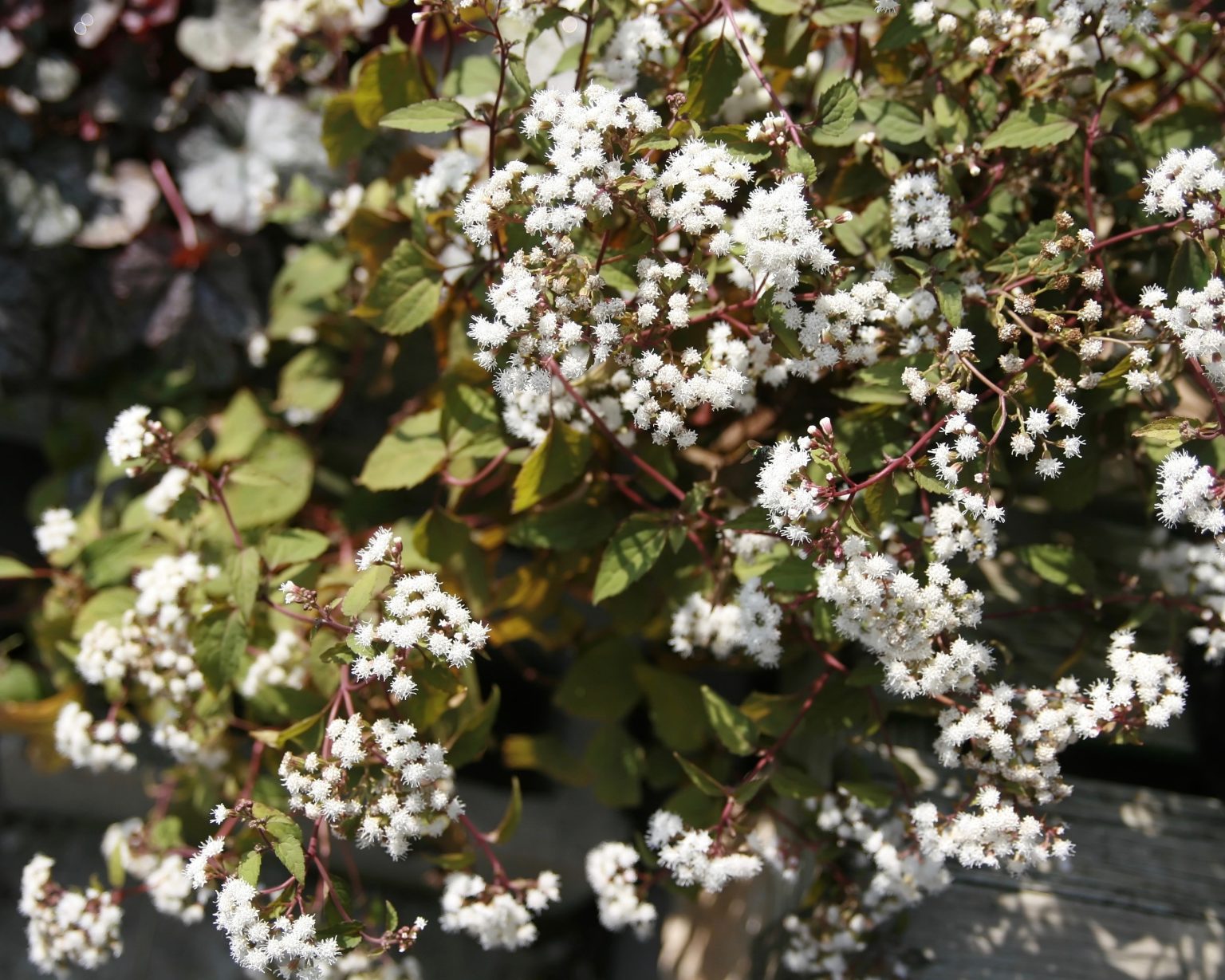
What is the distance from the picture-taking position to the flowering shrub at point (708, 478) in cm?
106

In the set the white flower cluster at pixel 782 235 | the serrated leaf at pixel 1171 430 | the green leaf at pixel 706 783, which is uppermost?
the white flower cluster at pixel 782 235

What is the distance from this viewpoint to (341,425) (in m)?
2.07

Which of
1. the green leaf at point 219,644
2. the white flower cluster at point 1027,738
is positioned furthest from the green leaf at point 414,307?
the white flower cluster at point 1027,738

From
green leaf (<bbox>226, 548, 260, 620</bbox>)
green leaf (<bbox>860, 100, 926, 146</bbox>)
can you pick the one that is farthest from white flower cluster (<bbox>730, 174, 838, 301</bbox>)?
green leaf (<bbox>226, 548, 260, 620</bbox>)

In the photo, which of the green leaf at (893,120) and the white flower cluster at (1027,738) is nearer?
the white flower cluster at (1027,738)

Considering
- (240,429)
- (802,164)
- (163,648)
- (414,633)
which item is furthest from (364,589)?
→ (240,429)

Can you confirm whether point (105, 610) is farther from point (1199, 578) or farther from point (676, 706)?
point (1199, 578)

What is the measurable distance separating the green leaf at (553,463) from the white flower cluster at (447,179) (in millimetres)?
378

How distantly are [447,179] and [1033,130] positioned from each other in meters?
0.78

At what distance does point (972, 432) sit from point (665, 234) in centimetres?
42

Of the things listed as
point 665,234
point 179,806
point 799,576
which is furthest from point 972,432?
point 179,806

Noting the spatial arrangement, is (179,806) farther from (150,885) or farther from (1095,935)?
(1095,935)

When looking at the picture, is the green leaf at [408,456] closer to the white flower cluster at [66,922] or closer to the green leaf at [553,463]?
the green leaf at [553,463]

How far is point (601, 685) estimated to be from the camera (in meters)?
1.62
